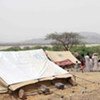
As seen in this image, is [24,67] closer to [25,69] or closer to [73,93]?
[25,69]

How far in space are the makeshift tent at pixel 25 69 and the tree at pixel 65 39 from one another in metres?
26.9

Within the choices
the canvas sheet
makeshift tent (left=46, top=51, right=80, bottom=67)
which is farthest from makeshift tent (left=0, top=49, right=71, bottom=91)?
makeshift tent (left=46, top=51, right=80, bottom=67)

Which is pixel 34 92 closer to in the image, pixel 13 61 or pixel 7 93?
pixel 7 93

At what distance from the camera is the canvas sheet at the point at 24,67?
468 inches

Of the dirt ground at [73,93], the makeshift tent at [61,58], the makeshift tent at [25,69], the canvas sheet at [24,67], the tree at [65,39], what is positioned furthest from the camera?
the tree at [65,39]

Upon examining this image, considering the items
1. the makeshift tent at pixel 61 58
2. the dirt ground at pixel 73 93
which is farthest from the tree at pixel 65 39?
A: the dirt ground at pixel 73 93

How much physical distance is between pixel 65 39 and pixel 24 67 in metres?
29.2

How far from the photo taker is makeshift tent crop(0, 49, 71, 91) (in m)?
11.6

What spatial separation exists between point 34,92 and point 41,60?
259cm

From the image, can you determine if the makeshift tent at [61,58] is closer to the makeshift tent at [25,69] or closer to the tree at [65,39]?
the makeshift tent at [25,69]

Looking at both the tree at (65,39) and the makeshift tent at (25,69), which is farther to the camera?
the tree at (65,39)

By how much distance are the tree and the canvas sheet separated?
26.8 meters

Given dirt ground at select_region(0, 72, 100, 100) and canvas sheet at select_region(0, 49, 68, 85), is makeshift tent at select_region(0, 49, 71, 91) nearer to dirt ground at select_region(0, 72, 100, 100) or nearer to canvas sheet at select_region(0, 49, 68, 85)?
canvas sheet at select_region(0, 49, 68, 85)

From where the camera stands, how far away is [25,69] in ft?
41.8
